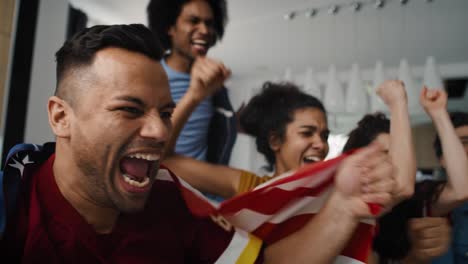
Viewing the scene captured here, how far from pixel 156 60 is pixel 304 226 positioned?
46cm

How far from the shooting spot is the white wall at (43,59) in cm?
96

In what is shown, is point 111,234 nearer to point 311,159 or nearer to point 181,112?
point 181,112

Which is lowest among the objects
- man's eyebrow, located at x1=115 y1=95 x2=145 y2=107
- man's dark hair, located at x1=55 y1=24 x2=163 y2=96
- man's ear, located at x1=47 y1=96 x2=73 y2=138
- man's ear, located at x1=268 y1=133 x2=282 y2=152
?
man's ear, located at x1=268 y1=133 x2=282 y2=152

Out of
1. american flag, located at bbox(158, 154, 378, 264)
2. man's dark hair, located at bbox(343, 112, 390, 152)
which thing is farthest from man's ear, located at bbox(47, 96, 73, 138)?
man's dark hair, located at bbox(343, 112, 390, 152)

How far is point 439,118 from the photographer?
110 centimetres

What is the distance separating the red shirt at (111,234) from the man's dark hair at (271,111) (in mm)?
577

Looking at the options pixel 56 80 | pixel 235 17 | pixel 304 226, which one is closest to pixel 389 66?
pixel 235 17

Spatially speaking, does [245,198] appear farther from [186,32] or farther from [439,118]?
A: [186,32]

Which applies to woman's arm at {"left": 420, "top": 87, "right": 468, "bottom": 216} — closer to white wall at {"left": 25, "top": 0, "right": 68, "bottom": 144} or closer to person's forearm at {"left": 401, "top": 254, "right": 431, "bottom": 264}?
person's forearm at {"left": 401, "top": 254, "right": 431, "bottom": 264}

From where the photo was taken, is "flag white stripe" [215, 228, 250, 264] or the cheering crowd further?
"flag white stripe" [215, 228, 250, 264]

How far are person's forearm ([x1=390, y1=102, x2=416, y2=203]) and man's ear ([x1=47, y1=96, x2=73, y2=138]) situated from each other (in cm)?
70

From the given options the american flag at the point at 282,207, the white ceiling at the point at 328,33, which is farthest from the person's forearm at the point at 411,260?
the white ceiling at the point at 328,33

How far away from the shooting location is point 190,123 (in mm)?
1312

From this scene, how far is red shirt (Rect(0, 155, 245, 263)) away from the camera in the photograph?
0.59 m
